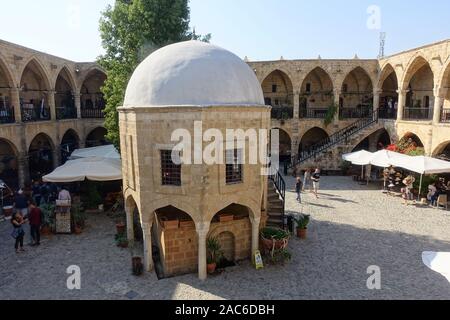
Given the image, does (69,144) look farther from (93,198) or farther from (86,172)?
(86,172)

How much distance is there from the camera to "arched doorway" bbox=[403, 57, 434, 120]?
23031 millimetres

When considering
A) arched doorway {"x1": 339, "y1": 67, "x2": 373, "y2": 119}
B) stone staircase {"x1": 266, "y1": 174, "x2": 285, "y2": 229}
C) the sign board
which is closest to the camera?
the sign board

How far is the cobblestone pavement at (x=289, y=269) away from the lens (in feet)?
30.0

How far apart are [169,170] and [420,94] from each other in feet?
72.9

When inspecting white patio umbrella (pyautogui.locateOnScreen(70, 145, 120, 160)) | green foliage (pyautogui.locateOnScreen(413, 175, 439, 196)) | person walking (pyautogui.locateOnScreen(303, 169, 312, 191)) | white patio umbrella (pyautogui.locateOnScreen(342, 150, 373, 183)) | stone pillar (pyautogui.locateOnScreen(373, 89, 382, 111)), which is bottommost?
person walking (pyautogui.locateOnScreen(303, 169, 312, 191))

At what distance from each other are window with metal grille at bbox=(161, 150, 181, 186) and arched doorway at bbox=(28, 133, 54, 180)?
51.5 feet

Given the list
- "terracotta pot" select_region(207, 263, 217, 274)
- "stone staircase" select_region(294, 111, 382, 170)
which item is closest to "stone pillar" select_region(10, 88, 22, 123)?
"terracotta pot" select_region(207, 263, 217, 274)

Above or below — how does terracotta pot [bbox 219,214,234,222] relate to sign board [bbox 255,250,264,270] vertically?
above

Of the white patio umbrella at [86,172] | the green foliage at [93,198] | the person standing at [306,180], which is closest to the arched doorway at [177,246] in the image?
the white patio umbrella at [86,172]

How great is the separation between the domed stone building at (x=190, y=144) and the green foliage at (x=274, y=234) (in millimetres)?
606

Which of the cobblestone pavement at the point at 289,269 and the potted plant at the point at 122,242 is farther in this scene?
the potted plant at the point at 122,242

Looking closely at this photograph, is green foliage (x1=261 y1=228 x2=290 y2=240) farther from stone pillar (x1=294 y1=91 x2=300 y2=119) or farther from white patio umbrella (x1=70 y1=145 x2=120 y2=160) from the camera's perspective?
stone pillar (x1=294 y1=91 x2=300 y2=119)

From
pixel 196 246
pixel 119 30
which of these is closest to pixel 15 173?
pixel 119 30

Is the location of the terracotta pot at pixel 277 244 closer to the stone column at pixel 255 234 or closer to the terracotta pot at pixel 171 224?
the stone column at pixel 255 234
